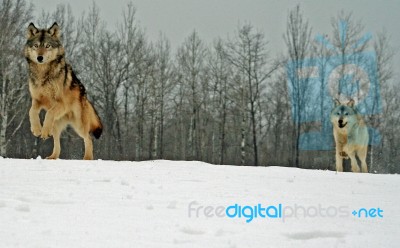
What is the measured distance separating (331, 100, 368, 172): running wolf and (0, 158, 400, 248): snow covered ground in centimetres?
572

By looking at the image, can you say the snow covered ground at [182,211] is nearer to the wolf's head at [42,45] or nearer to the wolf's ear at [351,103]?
the wolf's head at [42,45]

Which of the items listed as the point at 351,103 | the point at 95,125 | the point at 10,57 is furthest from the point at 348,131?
the point at 10,57

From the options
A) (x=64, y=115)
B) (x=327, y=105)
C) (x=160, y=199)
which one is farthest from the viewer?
→ (x=327, y=105)

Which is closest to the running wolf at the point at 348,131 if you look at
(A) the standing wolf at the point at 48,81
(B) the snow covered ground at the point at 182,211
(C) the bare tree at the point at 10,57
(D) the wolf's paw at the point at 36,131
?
(B) the snow covered ground at the point at 182,211

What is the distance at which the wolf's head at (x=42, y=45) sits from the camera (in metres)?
8.37

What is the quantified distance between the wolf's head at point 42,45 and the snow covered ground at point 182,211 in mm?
3074

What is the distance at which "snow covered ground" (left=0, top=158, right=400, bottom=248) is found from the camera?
304 centimetres

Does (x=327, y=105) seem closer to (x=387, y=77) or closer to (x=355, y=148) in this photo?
(x=387, y=77)

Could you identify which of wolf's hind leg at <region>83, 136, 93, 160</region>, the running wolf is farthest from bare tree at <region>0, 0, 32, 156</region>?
the running wolf

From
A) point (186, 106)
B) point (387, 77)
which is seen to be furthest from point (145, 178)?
point (186, 106)

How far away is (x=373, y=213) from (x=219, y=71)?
30.2 m

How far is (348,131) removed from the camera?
1180 centimetres

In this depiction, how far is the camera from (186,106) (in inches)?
1427

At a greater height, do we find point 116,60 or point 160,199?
point 116,60
